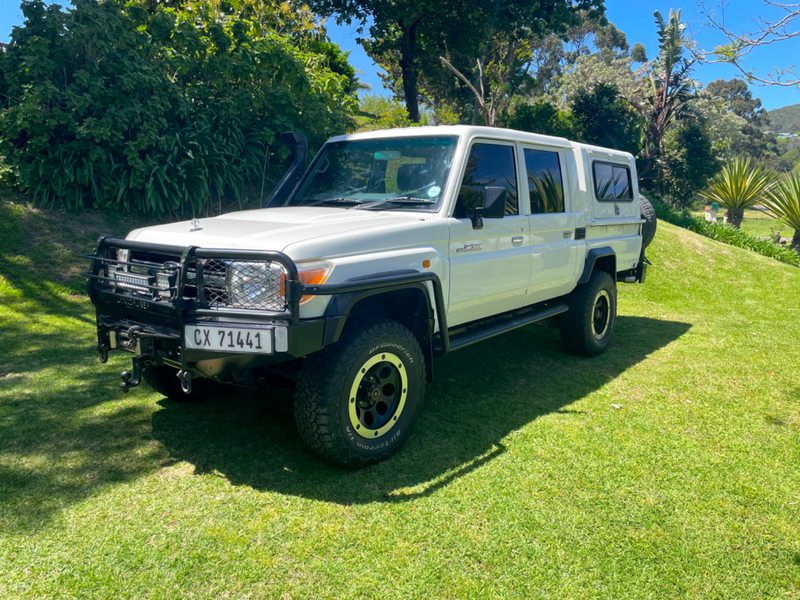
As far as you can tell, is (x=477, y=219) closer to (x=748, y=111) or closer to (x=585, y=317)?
(x=585, y=317)

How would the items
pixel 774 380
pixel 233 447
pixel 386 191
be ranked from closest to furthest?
pixel 233 447
pixel 386 191
pixel 774 380

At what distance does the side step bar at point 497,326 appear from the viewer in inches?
173

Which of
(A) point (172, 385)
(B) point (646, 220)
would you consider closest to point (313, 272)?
(A) point (172, 385)

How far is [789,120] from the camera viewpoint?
106 m

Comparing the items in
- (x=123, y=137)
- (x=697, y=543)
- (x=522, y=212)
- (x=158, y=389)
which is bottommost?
(x=697, y=543)

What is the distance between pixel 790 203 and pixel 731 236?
1422 mm

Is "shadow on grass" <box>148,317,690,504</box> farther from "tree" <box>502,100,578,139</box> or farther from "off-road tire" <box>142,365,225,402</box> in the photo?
"tree" <box>502,100,578,139</box>

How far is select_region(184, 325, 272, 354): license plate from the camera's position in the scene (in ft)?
10.1

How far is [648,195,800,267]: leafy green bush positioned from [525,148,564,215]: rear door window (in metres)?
10.3

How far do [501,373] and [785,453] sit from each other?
235 centimetres

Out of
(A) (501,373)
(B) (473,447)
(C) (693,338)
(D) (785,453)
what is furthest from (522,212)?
(C) (693,338)

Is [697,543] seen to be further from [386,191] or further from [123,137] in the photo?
[123,137]

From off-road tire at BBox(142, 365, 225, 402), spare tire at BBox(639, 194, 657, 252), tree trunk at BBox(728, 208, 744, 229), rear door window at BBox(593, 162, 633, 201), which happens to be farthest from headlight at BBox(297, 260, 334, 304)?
tree trunk at BBox(728, 208, 744, 229)

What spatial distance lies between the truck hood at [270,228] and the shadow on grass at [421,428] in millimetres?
1022
